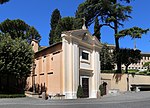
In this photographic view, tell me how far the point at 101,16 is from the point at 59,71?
20684 millimetres

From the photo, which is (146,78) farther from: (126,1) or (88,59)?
(88,59)

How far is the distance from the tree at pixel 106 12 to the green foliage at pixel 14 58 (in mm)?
19356

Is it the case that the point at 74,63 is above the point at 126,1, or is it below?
below

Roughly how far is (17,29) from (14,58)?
3350 cm

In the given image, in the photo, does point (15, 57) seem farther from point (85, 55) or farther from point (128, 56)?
point (128, 56)

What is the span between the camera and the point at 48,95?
34.7 metres

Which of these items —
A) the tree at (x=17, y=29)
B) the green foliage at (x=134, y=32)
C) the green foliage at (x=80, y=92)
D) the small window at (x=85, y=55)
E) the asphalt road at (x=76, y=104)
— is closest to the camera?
the asphalt road at (x=76, y=104)

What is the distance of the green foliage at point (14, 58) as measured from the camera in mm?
33656

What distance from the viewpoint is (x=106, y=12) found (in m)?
51.2

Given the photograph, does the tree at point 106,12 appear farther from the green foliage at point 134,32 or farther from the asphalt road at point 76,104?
the asphalt road at point 76,104

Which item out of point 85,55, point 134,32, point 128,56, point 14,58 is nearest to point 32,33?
point 128,56

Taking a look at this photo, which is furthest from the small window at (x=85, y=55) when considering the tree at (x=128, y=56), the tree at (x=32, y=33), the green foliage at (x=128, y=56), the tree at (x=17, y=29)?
the tree at (x=32, y=33)

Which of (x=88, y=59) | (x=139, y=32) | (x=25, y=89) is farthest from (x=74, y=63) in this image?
(x=139, y=32)

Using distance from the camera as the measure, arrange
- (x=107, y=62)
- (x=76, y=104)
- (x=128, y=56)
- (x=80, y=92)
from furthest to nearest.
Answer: (x=107, y=62), (x=128, y=56), (x=80, y=92), (x=76, y=104)
